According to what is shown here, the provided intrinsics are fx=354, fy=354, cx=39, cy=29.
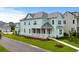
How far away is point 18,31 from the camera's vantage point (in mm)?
5574

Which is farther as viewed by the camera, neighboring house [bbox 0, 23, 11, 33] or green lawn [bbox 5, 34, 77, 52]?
neighboring house [bbox 0, 23, 11, 33]

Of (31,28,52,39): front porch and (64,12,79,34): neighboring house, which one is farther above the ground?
(64,12,79,34): neighboring house

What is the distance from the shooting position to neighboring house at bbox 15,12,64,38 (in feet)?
17.9

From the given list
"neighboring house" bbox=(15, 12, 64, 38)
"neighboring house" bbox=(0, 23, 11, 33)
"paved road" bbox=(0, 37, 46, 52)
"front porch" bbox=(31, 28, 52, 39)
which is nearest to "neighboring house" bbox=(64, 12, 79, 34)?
"neighboring house" bbox=(15, 12, 64, 38)

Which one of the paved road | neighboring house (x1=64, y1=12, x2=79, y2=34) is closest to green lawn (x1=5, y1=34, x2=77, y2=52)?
the paved road

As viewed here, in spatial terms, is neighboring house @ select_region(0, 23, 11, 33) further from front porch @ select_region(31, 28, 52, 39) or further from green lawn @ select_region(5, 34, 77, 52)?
front porch @ select_region(31, 28, 52, 39)

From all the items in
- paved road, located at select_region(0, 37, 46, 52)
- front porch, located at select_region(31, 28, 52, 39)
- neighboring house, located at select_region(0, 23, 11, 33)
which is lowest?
paved road, located at select_region(0, 37, 46, 52)

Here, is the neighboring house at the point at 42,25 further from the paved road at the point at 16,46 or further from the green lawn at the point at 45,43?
the paved road at the point at 16,46

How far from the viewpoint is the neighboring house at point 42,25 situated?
5.46 metres

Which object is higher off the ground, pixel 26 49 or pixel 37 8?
pixel 37 8

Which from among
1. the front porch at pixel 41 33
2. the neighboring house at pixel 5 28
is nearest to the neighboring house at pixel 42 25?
the front porch at pixel 41 33

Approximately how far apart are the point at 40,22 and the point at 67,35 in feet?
1.52
